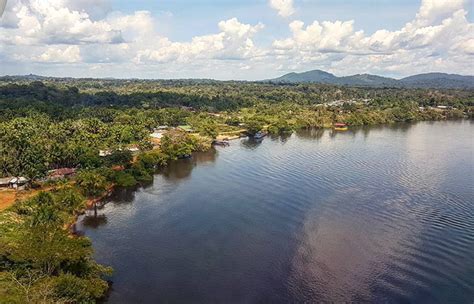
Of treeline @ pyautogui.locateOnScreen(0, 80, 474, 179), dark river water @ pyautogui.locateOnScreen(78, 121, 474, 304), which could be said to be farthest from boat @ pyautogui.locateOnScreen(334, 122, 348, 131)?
dark river water @ pyautogui.locateOnScreen(78, 121, 474, 304)

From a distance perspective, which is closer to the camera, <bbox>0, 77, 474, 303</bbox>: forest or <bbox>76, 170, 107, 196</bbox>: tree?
<bbox>0, 77, 474, 303</bbox>: forest

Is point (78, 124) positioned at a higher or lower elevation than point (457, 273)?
higher

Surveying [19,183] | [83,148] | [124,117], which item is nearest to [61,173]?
[19,183]

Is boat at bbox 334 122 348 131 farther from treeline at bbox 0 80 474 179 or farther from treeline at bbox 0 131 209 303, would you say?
treeline at bbox 0 131 209 303

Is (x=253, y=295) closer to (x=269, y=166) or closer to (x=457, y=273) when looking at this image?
(x=457, y=273)

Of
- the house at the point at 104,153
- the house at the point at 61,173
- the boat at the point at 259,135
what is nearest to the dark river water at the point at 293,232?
the house at the point at 61,173

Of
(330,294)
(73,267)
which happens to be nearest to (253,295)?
(330,294)

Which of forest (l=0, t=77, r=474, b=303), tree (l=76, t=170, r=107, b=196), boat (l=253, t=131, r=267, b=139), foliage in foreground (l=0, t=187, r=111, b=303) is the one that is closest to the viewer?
foliage in foreground (l=0, t=187, r=111, b=303)

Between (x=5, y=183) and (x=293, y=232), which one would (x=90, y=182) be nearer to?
(x=5, y=183)

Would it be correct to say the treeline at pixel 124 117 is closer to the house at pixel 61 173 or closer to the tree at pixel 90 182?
the house at pixel 61 173
